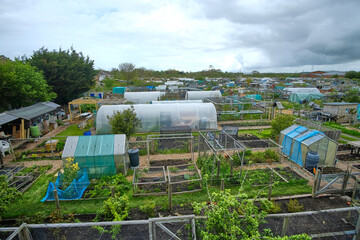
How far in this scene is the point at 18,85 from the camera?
18.7 m

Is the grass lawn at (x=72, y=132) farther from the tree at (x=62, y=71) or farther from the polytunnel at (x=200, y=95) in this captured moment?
the polytunnel at (x=200, y=95)

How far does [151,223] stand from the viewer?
4.98m

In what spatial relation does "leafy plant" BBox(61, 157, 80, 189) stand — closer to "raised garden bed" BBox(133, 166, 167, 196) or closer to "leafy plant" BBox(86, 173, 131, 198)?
"leafy plant" BBox(86, 173, 131, 198)

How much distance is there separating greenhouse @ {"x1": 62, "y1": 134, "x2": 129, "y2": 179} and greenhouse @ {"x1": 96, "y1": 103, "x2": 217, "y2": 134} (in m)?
7.24

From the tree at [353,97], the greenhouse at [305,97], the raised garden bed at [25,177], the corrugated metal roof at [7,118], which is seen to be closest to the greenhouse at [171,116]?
the corrugated metal roof at [7,118]

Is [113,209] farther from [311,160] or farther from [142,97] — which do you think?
[142,97]

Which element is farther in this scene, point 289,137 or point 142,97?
point 142,97

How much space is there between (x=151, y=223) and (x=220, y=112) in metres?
18.9

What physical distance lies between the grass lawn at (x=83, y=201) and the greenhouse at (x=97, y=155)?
6.63ft

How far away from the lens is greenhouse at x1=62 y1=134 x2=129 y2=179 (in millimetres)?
10594

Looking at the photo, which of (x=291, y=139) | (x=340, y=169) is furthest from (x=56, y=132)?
(x=340, y=169)

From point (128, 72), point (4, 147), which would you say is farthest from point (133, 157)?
point (128, 72)

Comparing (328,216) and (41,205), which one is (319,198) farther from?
(41,205)

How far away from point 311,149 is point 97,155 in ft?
42.2
